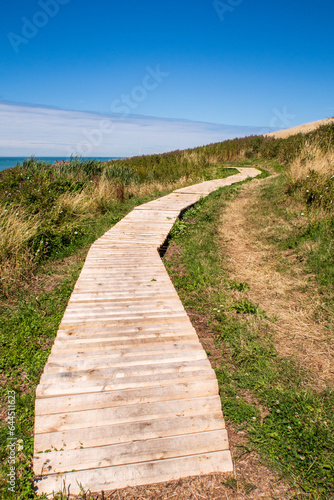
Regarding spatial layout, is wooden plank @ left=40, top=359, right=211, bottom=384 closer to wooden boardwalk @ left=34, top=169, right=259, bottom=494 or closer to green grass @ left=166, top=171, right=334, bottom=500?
wooden boardwalk @ left=34, top=169, right=259, bottom=494

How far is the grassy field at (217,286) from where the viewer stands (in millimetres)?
2182

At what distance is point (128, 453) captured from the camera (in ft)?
6.22

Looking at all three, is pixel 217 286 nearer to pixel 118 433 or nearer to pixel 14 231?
pixel 118 433

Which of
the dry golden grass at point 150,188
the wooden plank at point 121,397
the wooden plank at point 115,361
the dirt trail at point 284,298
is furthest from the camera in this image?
the dry golden grass at point 150,188

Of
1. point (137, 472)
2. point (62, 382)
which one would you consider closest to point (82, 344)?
point (62, 382)

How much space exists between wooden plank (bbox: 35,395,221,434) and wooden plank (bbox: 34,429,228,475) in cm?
14

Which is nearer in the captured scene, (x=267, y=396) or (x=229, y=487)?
(x=229, y=487)

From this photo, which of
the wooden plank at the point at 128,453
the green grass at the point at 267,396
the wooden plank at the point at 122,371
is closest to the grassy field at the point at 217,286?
the green grass at the point at 267,396

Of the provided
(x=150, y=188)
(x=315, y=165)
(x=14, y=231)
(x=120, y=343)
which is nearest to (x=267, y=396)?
(x=120, y=343)

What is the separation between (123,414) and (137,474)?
348mm

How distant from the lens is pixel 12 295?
4195mm

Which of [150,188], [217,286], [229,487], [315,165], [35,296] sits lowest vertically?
[229,487]

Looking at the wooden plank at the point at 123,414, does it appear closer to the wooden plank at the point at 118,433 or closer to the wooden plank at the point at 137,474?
the wooden plank at the point at 118,433

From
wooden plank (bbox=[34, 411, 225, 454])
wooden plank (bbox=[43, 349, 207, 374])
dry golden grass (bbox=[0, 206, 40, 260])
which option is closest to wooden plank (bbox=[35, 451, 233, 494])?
wooden plank (bbox=[34, 411, 225, 454])
